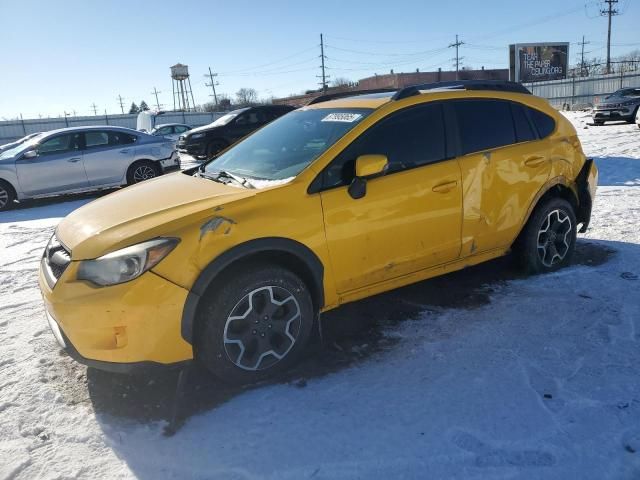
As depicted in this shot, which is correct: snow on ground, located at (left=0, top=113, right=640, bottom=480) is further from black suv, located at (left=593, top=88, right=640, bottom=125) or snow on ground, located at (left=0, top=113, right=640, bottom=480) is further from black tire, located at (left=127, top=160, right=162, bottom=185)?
black suv, located at (left=593, top=88, right=640, bottom=125)

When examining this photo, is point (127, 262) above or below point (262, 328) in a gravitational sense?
above

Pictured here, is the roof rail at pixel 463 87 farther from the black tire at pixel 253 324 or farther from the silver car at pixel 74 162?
the silver car at pixel 74 162

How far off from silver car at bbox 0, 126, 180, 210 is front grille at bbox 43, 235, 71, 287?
7.41 metres

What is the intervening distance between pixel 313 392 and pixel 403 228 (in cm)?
128

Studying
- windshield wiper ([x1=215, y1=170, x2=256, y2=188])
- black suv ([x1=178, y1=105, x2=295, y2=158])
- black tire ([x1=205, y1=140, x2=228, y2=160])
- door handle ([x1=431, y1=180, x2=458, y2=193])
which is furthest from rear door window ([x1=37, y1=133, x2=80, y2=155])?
→ door handle ([x1=431, y1=180, x2=458, y2=193])

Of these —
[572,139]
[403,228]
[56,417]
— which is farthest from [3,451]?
[572,139]

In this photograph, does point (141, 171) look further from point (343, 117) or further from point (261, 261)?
point (261, 261)

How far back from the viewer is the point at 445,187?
3691 millimetres

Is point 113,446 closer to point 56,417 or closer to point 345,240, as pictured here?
point 56,417

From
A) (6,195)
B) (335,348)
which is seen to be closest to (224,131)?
(6,195)

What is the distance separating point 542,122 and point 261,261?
9.69 ft

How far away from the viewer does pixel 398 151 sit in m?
3.59

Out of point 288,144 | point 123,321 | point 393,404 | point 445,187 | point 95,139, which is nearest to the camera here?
point 123,321

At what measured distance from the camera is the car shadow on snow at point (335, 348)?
291cm
